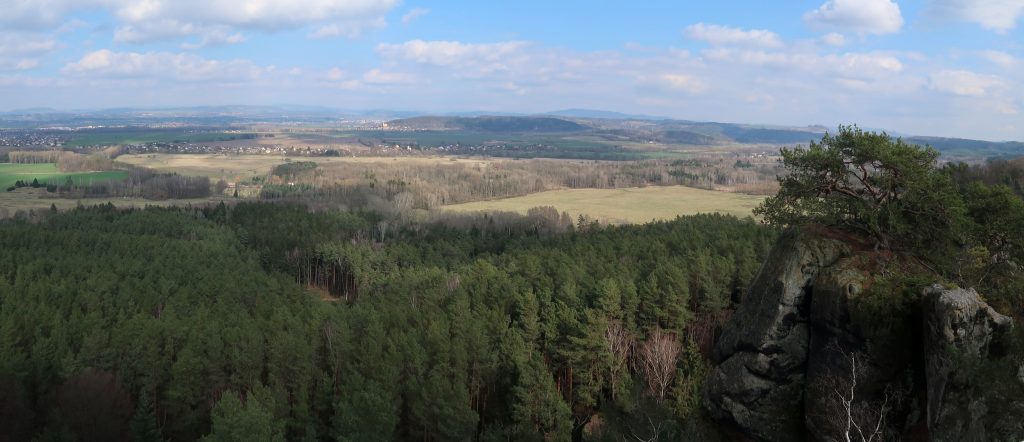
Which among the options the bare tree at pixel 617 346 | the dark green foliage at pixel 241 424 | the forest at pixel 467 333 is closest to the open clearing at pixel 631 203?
the forest at pixel 467 333

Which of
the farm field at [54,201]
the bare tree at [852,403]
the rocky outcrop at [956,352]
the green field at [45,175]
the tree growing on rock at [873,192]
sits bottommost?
the farm field at [54,201]

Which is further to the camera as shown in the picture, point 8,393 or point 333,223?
point 333,223

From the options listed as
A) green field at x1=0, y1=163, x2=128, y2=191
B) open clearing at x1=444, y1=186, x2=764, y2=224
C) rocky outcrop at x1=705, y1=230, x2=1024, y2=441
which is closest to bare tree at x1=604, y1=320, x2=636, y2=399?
rocky outcrop at x1=705, y1=230, x2=1024, y2=441

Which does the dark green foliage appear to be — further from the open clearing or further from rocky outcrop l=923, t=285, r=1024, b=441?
the open clearing

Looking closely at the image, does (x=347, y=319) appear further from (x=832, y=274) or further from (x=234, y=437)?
(x=832, y=274)

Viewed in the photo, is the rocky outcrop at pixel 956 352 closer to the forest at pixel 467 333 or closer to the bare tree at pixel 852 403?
the bare tree at pixel 852 403

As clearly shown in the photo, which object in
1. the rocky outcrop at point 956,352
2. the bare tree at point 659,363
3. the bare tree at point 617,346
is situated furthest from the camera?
the bare tree at point 617,346

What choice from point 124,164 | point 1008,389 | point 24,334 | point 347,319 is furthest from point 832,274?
point 124,164
